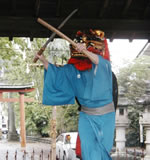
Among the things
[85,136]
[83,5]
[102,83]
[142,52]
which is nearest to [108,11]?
[83,5]

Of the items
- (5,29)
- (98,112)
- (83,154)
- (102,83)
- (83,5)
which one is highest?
(83,5)

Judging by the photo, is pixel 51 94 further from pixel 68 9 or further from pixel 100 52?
pixel 68 9

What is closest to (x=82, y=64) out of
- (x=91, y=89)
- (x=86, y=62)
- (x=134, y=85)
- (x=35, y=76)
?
(x=86, y=62)

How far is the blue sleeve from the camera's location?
128 inches

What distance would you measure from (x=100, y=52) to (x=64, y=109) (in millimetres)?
14618

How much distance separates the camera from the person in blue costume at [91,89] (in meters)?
3.01

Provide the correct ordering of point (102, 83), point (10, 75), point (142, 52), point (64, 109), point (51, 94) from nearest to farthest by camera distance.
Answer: point (102, 83) < point (51, 94) < point (64, 109) < point (142, 52) < point (10, 75)

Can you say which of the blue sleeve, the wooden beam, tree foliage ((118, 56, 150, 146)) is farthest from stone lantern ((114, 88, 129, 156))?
the blue sleeve

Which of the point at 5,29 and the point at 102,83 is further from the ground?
the point at 5,29

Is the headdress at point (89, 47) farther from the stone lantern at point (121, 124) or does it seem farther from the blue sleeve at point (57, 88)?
the stone lantern at point (121, 124)

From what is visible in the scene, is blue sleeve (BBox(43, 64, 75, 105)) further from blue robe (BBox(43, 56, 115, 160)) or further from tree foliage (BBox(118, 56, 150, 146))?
tree foliage (BBox(118, 56, 150, 146))

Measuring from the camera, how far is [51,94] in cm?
329

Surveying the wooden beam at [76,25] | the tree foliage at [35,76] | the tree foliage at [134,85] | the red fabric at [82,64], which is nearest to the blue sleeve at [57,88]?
the red fabric at [82,64]

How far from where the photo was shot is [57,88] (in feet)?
10.8
